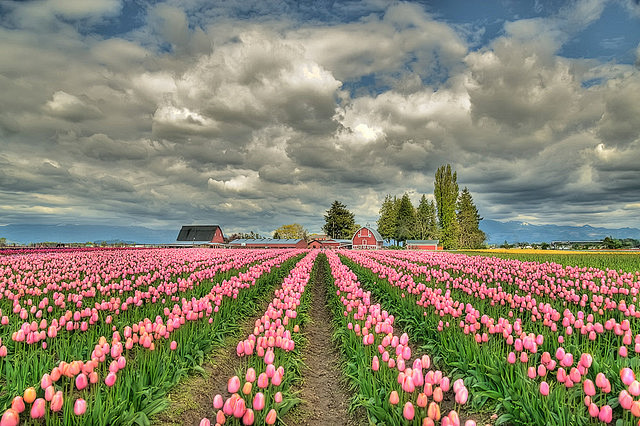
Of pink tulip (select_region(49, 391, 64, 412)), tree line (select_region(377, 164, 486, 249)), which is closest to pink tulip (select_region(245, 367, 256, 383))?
pink tulip (select_region(49, 391, 64, 412))

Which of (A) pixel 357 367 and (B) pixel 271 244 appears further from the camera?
(B) pixel 271 244

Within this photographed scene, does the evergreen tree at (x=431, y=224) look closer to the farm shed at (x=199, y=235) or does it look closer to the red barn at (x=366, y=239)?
the red barn at (x=366, y=239)

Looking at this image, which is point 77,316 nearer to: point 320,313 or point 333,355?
point 333,355

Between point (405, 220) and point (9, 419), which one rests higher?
point (405, 220)

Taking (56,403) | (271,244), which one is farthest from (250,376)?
(271,244)

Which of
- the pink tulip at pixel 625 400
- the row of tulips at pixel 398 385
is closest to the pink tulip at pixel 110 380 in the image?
the row of tulips at pixel 398 385

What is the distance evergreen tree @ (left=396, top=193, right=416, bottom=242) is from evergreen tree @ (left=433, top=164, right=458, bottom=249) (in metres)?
24.5

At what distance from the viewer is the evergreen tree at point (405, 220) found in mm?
110150

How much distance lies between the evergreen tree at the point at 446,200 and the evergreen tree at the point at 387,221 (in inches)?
1168

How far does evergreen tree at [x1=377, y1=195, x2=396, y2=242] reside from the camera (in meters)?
115

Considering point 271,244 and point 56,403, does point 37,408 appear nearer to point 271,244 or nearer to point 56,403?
point 56,403

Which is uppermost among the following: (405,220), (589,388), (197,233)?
(405,220)

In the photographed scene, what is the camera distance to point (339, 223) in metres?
135

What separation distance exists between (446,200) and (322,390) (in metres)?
84.9
